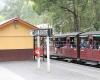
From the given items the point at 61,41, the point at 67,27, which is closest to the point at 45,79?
the point at 61,41

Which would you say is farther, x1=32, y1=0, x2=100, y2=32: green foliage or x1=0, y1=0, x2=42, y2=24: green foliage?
x1=0, y1=0, x2=42, y2=24: green foliage

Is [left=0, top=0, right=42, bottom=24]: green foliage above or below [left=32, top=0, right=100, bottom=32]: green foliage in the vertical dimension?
above

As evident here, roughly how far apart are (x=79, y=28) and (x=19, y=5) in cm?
6680

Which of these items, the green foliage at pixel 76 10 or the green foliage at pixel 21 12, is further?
the green foliage at pixel 21 12

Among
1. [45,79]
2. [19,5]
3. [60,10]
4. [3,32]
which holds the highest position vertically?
[19,5]

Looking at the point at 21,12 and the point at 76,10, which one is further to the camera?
the point at 21,12

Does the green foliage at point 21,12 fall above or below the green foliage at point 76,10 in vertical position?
above

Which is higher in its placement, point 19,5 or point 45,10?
point 19,5

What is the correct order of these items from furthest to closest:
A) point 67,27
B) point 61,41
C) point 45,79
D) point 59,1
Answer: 1. point 67,27
2. point 59,1
3. point 61,41
4. point 45,79

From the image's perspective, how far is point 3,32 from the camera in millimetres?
31625

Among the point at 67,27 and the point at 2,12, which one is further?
the point at 2,12

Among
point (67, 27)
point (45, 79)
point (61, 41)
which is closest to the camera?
point (45, 79)

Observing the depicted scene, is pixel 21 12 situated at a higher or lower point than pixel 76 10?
higher

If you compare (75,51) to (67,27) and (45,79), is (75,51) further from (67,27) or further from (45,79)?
(67,27)
